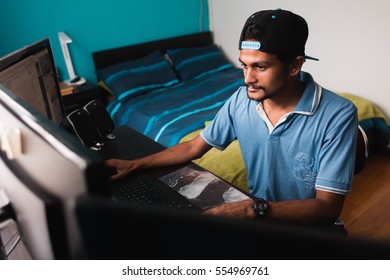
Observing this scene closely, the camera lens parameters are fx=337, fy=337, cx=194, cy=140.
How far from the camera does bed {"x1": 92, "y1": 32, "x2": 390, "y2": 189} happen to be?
8.29 feet

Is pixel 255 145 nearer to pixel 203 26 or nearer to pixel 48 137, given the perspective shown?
pixel 48 137

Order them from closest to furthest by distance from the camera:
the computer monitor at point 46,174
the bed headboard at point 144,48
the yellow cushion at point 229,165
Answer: the computer monitor at point 46,174, the yellow cushion at point 229,165, the bed headboard at point 144,48

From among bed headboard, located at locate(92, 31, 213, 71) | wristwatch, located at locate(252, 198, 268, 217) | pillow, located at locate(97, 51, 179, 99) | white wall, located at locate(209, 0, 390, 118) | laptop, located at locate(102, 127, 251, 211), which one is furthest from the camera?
bed headboard, located at locate(92, 31, 213, 71)

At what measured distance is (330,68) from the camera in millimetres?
3039

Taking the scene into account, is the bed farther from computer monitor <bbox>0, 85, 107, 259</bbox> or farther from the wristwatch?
computer monitor <bbox>0, 85, 107, 259</bbox>

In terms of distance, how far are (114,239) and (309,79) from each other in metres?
1.13

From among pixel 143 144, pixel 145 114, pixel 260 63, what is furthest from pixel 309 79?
pixel 145 114

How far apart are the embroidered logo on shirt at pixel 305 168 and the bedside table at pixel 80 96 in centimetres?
229

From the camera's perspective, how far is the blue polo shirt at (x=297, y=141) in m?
1.16

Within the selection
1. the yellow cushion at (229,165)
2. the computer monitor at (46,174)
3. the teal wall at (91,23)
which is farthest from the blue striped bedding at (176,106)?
the computer monitor at (46,174)

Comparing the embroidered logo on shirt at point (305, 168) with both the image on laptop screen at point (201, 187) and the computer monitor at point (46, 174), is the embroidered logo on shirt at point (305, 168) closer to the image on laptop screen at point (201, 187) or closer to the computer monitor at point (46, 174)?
the image on laptop screen at point (201, 187)

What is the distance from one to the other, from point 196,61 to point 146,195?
2641 mm

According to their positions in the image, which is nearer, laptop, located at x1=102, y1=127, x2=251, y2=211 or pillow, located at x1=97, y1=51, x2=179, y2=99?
laptop, located at x1=102, y1=127, x2=251, y2=211

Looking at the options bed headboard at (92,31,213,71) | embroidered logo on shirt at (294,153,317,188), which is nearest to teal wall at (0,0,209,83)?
bed headboard at (92,31,213,71)
